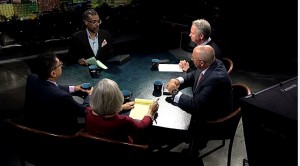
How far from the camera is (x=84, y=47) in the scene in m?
3.84

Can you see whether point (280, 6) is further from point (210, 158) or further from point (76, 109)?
point (76, 109)

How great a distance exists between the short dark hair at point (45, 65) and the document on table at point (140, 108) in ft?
2.48

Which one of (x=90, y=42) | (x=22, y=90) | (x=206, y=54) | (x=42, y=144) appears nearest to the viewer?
(x=42, y=144)

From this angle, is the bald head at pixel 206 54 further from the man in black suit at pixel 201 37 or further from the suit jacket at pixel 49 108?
the suit jacket at pixel 49 108

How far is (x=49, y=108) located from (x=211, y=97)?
4.39 feet

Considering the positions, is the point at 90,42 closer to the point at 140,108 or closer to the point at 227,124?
the point at 140,108

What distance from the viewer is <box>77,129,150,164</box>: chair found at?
193cm

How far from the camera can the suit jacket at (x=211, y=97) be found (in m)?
2.43

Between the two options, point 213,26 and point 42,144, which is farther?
point 213,26

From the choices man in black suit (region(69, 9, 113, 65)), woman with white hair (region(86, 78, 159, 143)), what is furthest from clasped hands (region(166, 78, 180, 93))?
man in black suit (region(69, 9, 113, 65))

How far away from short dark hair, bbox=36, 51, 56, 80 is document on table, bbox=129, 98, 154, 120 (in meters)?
0.76

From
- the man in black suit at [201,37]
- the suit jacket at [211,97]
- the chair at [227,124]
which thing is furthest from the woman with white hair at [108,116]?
the man in black suit at [201,37]

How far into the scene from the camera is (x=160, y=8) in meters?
7.11

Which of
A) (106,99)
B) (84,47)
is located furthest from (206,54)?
(84,47)
